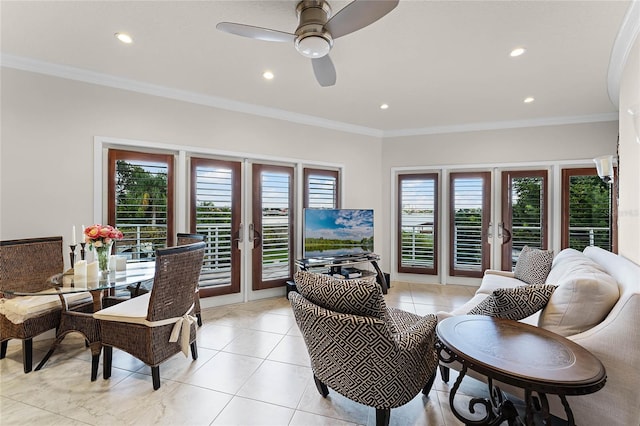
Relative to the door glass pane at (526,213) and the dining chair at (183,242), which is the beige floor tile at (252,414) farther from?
the door glass pane at (526,213)

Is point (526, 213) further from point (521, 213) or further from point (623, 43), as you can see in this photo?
point (623, 43)

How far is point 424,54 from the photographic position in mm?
2803

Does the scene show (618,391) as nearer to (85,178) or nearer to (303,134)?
(303,134)

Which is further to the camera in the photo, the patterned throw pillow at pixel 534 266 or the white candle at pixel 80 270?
the patterned throw pillow at pixel 534 266

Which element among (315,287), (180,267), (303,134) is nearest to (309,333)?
(315,287)

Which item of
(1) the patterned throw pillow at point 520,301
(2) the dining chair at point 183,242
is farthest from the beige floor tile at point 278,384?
(1) the patterned throw pillow at point 520,301

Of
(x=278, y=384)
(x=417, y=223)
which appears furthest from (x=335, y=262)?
(x=278, y=384)

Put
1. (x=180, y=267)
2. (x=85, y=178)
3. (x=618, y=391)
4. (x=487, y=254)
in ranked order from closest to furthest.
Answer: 1. (x=618, y=391)
2. (x=180, y=267)
3. (x=85, y=178)
4. (x=487, y=254)

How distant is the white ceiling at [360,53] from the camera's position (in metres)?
2.22

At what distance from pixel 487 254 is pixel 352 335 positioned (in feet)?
14.1

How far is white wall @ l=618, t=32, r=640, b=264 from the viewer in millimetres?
2260

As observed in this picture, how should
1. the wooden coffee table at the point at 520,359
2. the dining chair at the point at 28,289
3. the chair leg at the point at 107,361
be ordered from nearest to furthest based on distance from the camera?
the wooden coffee table at the point at 520,359 < the chair leg at the point at 107,361 < the dining chair at the point at 28,289

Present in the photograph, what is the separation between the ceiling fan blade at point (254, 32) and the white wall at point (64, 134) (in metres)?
2.10

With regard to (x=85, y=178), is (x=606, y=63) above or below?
above
